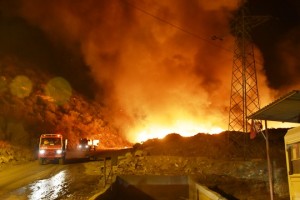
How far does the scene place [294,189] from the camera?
9.16m

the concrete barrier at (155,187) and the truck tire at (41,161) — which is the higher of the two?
the truck tire at (41,161)

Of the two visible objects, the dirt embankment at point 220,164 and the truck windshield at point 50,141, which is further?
the truck windshield at point 50,141

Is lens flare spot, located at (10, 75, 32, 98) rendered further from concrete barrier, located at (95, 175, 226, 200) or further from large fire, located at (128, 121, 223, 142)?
concrete barrier, located at (95, 175, 226, 200)

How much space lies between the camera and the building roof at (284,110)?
31.6 ft

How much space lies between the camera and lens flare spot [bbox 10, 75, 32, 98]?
43.8 meters

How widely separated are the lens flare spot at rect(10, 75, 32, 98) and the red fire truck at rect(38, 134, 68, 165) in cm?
1821

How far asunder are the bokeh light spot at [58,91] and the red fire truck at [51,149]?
24425mm

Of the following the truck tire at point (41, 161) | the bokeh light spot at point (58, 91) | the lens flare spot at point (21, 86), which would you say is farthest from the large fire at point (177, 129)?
the truck tire at point (41, 161)

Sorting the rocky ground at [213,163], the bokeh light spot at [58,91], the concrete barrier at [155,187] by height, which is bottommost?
the concrete barrier at [155,187]

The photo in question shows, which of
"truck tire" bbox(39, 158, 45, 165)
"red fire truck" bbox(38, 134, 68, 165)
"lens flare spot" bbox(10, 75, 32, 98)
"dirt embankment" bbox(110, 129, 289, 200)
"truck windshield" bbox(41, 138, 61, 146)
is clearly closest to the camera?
"dirt embankment" bbox(110, 129, 289, 200)

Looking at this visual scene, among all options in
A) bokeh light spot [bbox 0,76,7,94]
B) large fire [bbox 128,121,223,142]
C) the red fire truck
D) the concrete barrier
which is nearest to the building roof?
the concrete barrier

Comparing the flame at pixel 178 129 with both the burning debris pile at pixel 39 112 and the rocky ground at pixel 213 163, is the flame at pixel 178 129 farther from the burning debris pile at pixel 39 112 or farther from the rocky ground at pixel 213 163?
the burning debris pile at pixel 39 112

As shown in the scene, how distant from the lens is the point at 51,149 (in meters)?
27.2

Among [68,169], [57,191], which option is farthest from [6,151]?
[57,191]
